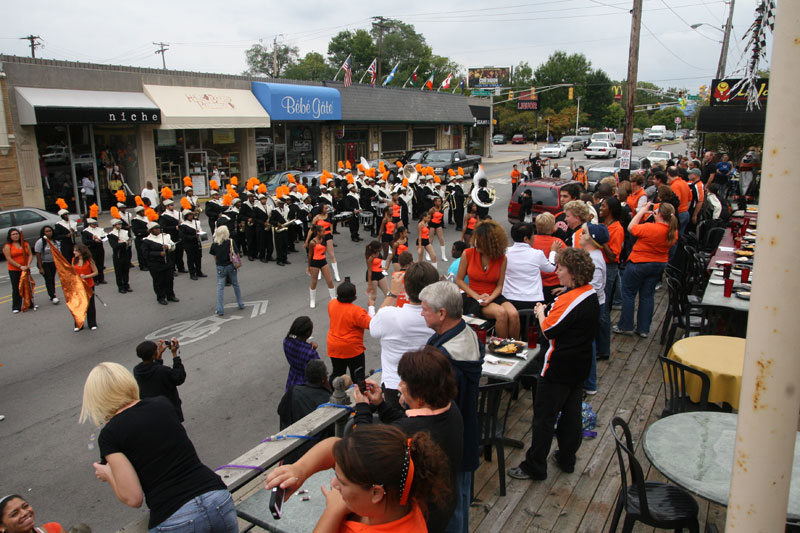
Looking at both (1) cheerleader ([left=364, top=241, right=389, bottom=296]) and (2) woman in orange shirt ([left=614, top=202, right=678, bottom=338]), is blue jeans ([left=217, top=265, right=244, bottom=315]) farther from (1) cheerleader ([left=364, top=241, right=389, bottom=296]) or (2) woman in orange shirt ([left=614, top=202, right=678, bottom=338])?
(2) woman in orange shirt ([left=614, top=202, right=678, bottom=338])

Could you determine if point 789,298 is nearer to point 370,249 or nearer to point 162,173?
point 370,249

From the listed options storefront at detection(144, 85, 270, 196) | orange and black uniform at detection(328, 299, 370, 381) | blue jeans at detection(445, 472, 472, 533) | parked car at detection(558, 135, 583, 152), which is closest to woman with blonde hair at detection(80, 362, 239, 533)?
blue jeans at detection(445, 472, 472, 533)

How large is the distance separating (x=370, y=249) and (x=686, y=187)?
6576 millimetres

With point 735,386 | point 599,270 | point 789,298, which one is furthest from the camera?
point 599,270

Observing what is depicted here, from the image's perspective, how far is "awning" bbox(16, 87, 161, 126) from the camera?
18.8m

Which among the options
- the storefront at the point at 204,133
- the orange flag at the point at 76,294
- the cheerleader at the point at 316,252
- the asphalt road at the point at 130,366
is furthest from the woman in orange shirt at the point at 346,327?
the storefront at the point at 204,133

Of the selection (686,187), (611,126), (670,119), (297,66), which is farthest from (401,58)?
(686,187)

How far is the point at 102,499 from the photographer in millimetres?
5801

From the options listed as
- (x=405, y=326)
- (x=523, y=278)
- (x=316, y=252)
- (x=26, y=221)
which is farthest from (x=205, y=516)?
(x=26, y=221)

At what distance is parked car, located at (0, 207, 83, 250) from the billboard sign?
70183 millimetres

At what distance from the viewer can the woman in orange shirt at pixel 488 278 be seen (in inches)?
247

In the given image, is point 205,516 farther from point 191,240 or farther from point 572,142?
point 572,142

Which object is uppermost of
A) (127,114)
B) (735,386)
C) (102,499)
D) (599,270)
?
(127,114)

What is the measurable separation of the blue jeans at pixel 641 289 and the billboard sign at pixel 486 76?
75.5 metres
